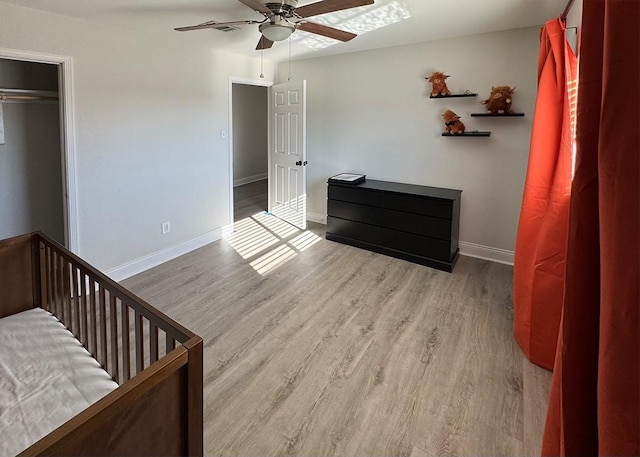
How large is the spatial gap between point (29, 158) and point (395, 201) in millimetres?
3550

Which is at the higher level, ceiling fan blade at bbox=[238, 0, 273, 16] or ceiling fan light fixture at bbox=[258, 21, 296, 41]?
ceiling fan blade at bbox=[238, 0, 273, 16]

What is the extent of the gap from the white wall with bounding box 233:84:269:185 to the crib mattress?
6342 mm

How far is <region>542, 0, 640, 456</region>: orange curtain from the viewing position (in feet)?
1.92

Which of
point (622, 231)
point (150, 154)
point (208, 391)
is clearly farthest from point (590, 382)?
point (150, 154)

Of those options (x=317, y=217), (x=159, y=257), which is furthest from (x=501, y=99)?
(x=159, y=257)

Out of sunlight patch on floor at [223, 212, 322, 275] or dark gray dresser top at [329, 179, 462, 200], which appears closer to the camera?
dark gray dresser top at [329, 179, 462, 200]

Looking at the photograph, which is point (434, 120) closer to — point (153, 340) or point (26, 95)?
point (153, 340)

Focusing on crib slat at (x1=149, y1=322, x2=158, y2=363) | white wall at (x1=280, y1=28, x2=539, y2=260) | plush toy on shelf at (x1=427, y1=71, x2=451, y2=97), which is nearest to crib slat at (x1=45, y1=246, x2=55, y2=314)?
crib slat at (x1=149, y1=322, x2=158, y2=363)

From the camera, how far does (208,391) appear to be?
2.18m

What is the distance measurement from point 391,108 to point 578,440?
4.20 m

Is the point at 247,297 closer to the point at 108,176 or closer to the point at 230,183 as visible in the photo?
the point at 108,176

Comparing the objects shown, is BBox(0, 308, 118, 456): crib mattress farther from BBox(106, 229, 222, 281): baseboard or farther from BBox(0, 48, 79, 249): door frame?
BBox(106, 229, 222, 281): baseboard

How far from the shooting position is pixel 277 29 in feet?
8.07

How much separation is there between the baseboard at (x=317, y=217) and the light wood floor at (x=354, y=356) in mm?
1434
